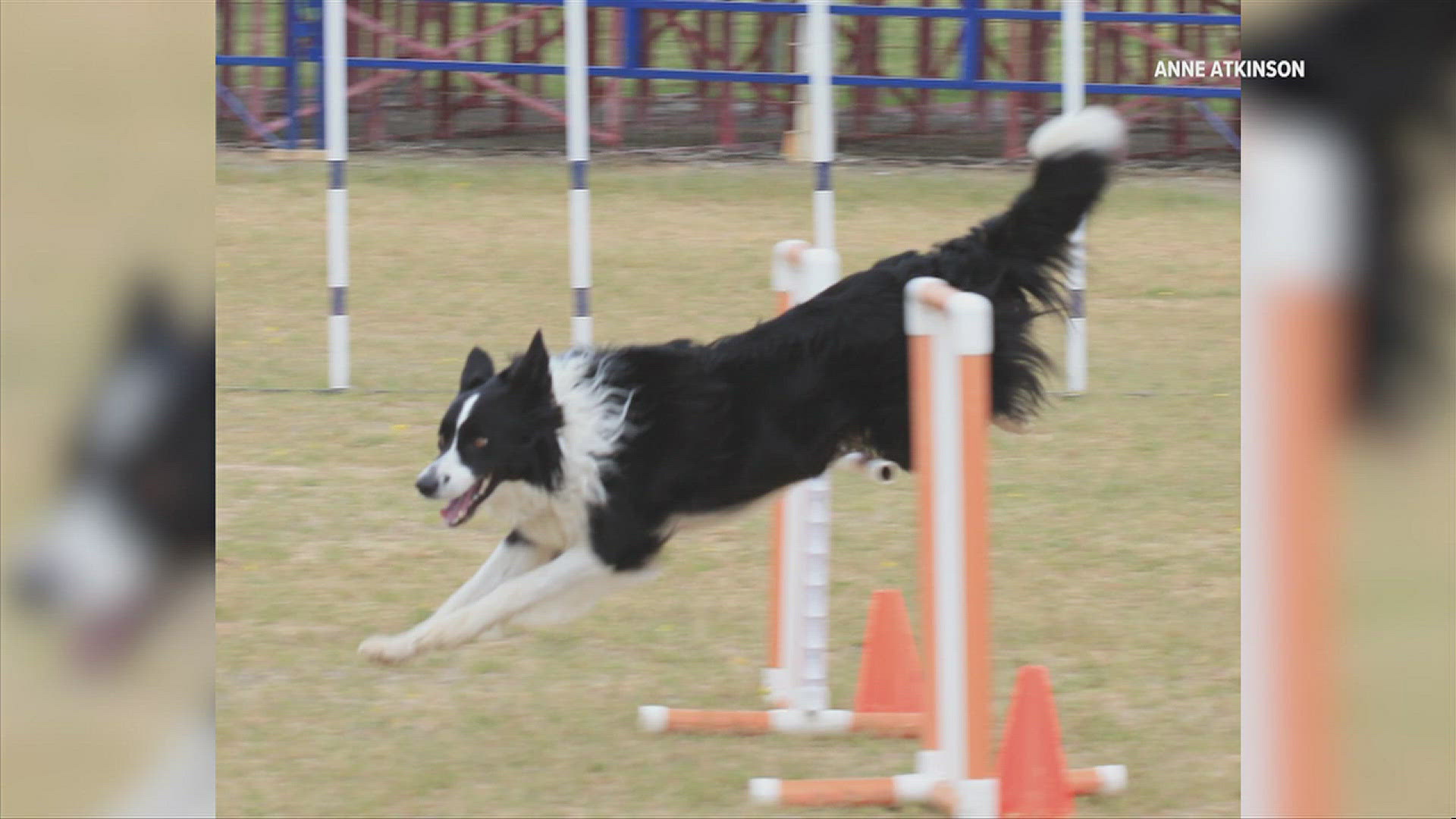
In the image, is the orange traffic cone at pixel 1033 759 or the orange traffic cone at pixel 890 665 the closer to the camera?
the orange traffic cone at pixel 1033 759

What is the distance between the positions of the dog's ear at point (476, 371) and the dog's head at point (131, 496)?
3.09 meters

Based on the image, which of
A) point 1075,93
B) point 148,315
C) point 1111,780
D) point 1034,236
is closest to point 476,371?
point 1034,236

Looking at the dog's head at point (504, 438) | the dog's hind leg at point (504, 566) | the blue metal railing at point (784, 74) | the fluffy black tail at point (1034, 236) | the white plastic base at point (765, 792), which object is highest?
the blue metal railing at point (784, 74)

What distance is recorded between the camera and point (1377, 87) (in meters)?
1.12

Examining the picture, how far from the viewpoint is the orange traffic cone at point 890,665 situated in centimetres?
419

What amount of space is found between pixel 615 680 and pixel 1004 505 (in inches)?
92.0

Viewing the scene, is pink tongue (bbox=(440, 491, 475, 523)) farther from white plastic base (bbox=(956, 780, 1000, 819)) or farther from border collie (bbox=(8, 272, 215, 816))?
border collie (bbox=(8, 272, 215, 816))

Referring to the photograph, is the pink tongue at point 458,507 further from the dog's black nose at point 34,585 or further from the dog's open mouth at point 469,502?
the dog's black nose at point 34,585

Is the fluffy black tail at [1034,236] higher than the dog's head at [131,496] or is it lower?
higher

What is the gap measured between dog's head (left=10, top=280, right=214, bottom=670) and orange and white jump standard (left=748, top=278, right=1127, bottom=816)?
2.22m

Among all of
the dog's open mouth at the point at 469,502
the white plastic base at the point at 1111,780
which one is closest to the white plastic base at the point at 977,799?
the white plastic base at the point at 1111,780

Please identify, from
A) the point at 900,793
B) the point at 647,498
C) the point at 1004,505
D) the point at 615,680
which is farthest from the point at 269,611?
the point at 1004,505

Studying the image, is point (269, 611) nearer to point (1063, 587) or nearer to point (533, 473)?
point (533, 473)

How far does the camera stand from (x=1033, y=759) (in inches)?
134
